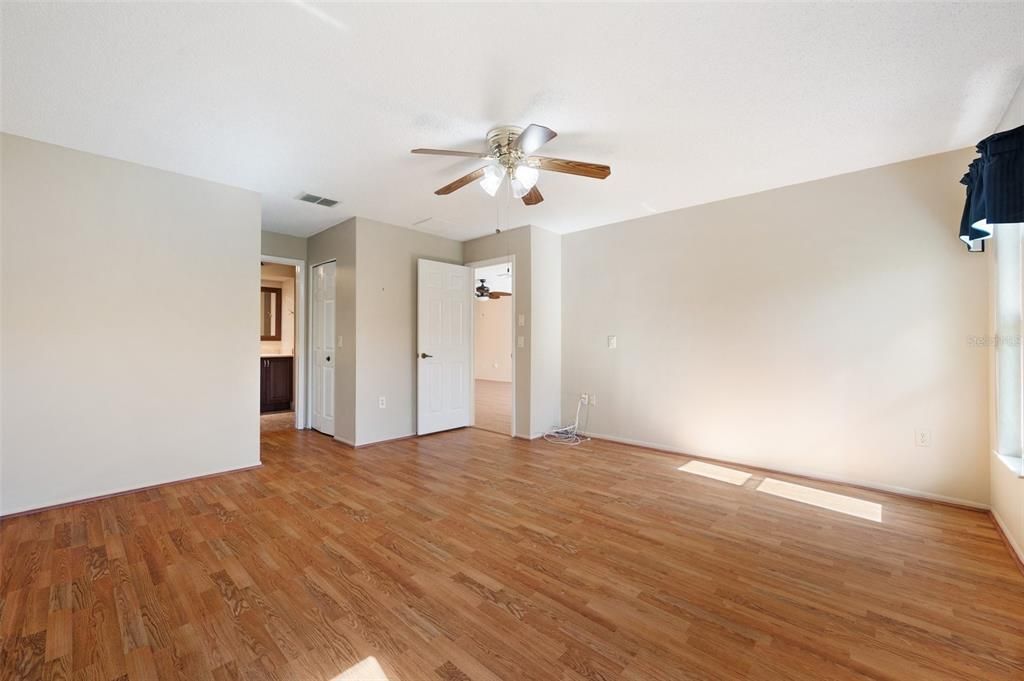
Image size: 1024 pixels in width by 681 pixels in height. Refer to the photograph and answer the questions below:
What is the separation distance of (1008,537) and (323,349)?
606 centimetres

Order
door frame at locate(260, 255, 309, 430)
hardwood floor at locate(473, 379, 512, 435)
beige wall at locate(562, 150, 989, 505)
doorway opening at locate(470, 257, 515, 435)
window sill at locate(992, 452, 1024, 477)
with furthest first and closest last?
doorway opening at locate(470, 257, 515, 435), hardwood floor at locate(473, 379, 512, 435), door frame at locate(260, 255, 309, 430), beige wall at locate(562, 150, 989, 505), window sill at locate(992, 452, 1024, 477)

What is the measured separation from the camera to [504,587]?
6.33ft

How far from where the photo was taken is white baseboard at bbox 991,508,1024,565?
2145 millimetres

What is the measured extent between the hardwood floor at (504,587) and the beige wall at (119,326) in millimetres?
368

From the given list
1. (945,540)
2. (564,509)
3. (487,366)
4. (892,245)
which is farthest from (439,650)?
(487,366)

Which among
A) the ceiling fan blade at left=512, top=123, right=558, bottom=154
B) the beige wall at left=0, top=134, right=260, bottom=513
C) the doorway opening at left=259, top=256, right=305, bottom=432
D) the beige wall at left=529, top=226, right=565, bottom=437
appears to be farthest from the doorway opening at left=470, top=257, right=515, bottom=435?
the ceiling fan blade at left=512, top=123, right=558, bottom=154

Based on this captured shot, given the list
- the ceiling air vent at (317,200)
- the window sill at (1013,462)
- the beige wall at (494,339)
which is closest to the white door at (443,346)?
the ceiling air vent at (317,200)

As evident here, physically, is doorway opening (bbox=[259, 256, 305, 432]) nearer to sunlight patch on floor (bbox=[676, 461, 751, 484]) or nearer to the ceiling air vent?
the ceiling air vent

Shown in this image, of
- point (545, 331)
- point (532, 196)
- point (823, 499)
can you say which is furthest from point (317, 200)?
point (823, 499)

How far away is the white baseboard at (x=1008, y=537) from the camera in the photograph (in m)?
2.14

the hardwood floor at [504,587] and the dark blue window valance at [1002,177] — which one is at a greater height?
the dark blue window valance at [1002,177]

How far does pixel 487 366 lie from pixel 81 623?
33.1 feet

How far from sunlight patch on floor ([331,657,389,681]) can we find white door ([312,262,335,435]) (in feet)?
12.5

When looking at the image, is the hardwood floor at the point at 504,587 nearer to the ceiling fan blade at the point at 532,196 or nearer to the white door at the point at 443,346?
the white door at the point at 443,346
